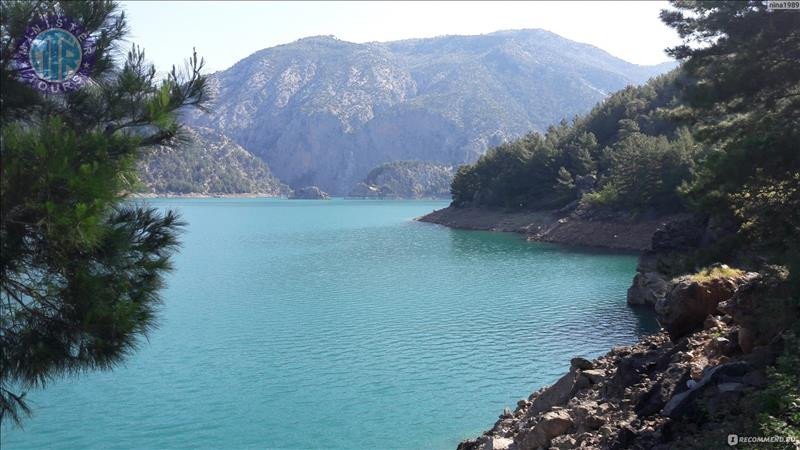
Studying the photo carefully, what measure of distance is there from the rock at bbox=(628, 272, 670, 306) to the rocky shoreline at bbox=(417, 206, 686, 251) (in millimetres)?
18104

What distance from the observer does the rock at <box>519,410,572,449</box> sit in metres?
12.4

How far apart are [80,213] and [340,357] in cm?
1955

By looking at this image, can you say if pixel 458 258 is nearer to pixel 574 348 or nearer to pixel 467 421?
pixel 574 348

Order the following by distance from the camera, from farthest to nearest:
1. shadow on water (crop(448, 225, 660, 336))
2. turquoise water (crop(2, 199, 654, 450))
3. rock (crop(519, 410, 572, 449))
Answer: shadow on water (crop(448, 225, 660, 336))
turquoise water (crop(2, 199, 654, 450))
rock (crop(519, 410, 572, 449))

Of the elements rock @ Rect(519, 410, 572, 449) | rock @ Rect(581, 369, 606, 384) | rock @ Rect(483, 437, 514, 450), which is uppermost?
rock @ Rect(581, 369, 606, 384)

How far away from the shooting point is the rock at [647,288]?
31844 mm

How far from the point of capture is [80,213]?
5.63m

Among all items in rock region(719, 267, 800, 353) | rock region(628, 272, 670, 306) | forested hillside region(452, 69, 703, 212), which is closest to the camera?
rock region(719, 267, 800, 353)

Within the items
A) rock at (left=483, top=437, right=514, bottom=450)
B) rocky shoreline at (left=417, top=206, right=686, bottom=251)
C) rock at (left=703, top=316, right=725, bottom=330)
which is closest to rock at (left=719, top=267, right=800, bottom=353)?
rock at (left=703, top=316, right=725, bottom=330)

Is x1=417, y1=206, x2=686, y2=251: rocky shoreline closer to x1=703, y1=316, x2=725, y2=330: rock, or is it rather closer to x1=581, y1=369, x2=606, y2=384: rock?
x1=703, y1=316, x2=725, y2=330: rock

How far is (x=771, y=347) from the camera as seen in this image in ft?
35.6

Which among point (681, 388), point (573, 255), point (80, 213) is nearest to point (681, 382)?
point (681, 388)

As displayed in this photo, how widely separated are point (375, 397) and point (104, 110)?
14.6 metres

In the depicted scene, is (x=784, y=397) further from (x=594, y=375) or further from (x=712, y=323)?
(x=594, y=375)
